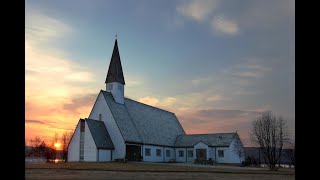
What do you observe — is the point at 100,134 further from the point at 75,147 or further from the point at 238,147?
the point at 238,147

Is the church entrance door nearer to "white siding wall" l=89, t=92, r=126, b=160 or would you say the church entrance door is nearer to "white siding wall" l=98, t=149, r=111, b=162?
"white siding wall" l=89, t=92, r=126, b=160

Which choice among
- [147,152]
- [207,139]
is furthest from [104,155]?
[207,139]

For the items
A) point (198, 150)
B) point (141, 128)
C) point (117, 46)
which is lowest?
point (198, 150)

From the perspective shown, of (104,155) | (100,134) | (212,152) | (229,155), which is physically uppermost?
(100,134)

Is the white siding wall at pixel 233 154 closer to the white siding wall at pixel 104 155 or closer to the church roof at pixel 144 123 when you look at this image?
the church roof at pixel 144 123

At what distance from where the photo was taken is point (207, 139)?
68562mm

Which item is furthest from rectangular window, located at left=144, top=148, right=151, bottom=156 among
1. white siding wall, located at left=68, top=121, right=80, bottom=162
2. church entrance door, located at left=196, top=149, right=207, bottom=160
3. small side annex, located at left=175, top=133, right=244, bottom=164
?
white siding wall, located at left=68, top=121, right=80, bottom=162

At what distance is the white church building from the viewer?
173 ft

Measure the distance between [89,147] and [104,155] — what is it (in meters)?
2.41
